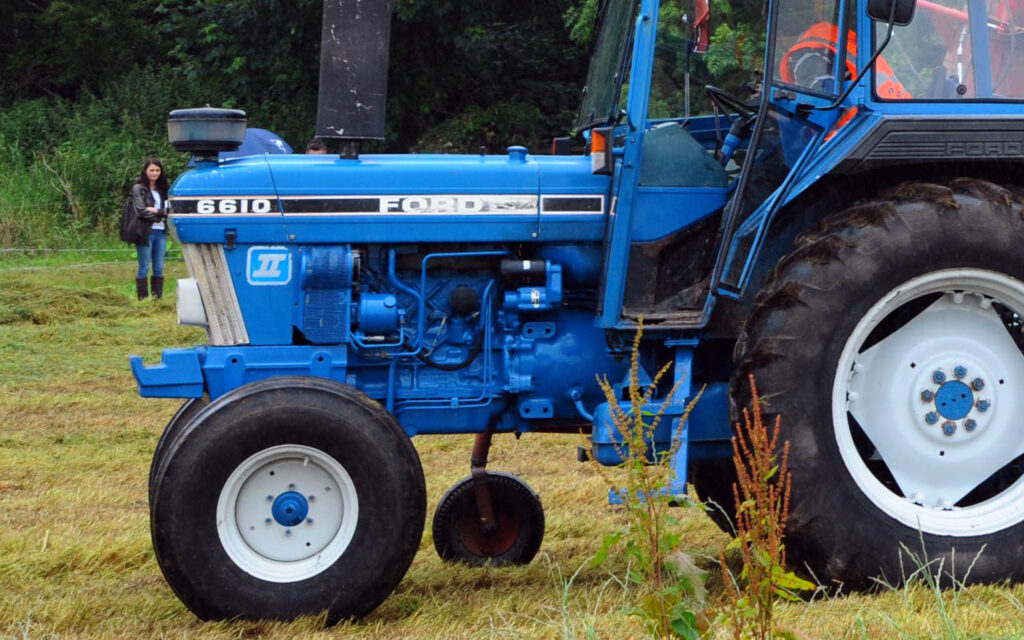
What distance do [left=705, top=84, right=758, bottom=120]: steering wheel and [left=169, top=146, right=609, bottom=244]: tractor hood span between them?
578mm

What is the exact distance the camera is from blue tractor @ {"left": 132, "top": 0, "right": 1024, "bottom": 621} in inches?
178

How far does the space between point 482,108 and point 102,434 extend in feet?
45.7

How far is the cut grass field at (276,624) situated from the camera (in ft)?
13.5

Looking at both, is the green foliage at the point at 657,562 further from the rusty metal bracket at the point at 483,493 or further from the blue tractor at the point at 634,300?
the rusty metal bracket at the point at 483,493

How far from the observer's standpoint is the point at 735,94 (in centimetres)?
528

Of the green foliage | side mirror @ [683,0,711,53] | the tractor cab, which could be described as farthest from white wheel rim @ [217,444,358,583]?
side mirror @ [683,0,711,53]

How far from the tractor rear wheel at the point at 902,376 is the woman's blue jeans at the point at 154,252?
1053cm

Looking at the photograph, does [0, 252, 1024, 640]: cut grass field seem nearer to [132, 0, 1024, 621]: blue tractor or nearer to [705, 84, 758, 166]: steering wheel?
[132, 0, 1024, 621]: blue tractor

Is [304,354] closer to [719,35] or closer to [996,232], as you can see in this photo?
[719,35]

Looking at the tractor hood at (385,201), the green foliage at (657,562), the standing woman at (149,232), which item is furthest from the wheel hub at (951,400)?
the standing woman at (149,232)

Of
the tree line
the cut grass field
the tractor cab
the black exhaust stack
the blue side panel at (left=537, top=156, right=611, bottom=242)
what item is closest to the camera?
the cut grass field

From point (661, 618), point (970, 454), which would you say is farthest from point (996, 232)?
→ point (661, 618)

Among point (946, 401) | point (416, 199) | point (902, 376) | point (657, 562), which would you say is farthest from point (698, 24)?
point (657, 562)

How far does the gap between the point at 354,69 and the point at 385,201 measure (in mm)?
484
